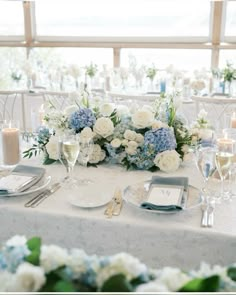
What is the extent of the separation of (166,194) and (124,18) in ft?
15.7

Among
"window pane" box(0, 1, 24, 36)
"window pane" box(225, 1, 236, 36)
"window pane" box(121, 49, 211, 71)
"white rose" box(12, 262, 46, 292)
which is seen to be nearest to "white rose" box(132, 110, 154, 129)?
"white rose" box(12, 262, 46, 292)

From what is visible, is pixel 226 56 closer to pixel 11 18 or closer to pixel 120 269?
pixel 11 18

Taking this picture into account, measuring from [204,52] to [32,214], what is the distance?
4.62 meters

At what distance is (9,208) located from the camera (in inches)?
52.7

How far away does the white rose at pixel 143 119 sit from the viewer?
172 centimetres

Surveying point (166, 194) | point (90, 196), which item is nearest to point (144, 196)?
point (166, 194)

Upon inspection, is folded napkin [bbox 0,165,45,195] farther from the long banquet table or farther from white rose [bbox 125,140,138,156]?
white rose [bbox 125,140,138,156]

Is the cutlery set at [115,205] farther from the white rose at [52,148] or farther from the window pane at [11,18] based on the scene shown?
the window pane at [11,18]

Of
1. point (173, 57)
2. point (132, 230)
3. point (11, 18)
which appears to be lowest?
point (132, 230)

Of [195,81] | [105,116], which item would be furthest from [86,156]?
[195,81]

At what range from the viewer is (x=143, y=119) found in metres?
1.71

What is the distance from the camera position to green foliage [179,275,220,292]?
65cm

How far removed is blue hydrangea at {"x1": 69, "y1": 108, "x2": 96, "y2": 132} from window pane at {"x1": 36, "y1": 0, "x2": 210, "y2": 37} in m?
4.16

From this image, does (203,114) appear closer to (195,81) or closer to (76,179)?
(76,179)
